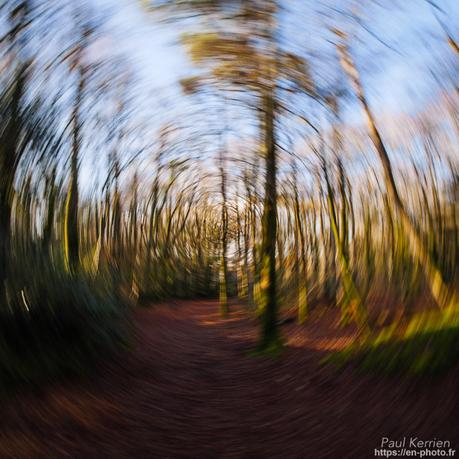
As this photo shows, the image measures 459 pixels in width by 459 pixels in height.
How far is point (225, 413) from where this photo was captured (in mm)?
4504

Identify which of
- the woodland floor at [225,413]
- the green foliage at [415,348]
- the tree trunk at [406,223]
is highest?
the tree trunk at [406,223]

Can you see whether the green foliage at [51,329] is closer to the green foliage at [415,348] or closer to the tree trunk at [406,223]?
the green foliage at [415,348]

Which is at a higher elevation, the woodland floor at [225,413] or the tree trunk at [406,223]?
the tree trunk at [406,223]

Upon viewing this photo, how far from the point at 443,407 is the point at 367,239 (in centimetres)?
576

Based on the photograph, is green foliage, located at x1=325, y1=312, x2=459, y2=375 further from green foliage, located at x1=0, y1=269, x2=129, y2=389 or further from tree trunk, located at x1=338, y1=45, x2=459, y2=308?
green foliage, located at x1=0, y1=269, x2=129, y2=389

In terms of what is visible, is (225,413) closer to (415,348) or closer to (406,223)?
(415,348)

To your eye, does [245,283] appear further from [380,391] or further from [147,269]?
[380,391]

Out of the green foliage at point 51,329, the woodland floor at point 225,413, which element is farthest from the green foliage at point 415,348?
the green foliage at point 51,329

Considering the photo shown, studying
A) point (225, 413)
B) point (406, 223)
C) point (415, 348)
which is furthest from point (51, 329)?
point (406, 223)

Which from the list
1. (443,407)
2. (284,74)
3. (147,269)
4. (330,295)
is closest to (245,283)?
(147,269)

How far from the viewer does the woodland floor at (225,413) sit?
3242 millimetres

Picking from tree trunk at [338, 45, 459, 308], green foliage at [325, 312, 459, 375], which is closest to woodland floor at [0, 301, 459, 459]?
green foliage at [325, 312, 459, 375]

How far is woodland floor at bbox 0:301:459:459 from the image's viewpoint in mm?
3242

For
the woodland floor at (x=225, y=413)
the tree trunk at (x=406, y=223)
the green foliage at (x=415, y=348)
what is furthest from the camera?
the tree trunk at (x=406, y=223)
